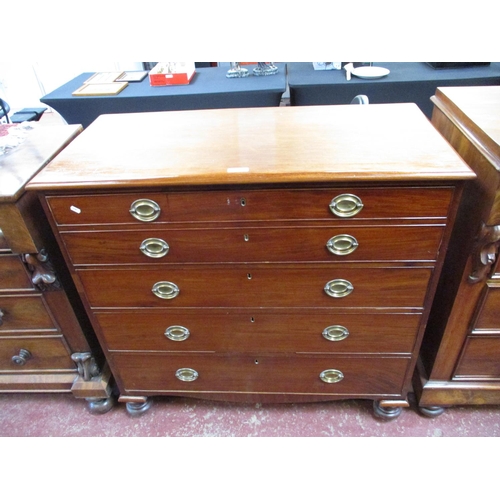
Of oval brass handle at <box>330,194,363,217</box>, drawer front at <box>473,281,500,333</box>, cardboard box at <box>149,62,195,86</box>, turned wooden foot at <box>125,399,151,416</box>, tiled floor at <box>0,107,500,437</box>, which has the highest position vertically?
oval brass handle at <box>330,194,363,217</box>

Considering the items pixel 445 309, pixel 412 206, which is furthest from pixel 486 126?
pixel 445 309

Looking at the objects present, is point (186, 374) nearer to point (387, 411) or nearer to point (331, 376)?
point (331, 376)

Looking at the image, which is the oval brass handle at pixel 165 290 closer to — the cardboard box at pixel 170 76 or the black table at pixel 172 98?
the black table at pixel 172 98

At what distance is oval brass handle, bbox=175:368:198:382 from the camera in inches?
47.1

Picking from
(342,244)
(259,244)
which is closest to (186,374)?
(259,244)

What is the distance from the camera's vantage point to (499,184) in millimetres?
801

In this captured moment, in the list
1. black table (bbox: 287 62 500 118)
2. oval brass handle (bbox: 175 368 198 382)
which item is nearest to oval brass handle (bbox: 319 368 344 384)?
oval brass handle (bbox: 175 368 198 382)

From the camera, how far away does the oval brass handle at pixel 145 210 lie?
86cm

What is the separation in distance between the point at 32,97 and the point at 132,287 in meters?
3.95

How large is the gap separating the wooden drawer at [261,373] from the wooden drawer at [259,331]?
0.14 feet

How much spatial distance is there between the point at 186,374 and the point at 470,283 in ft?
2.82

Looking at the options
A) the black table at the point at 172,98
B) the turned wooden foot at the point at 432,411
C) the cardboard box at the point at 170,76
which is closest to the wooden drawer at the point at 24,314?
the turned wooden foot at the point at 432,411

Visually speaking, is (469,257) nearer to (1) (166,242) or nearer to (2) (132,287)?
(1) (166,242)

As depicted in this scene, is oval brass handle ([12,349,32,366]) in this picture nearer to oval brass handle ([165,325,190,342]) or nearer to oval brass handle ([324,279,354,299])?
oval brass handle ([165,325,190,342])
